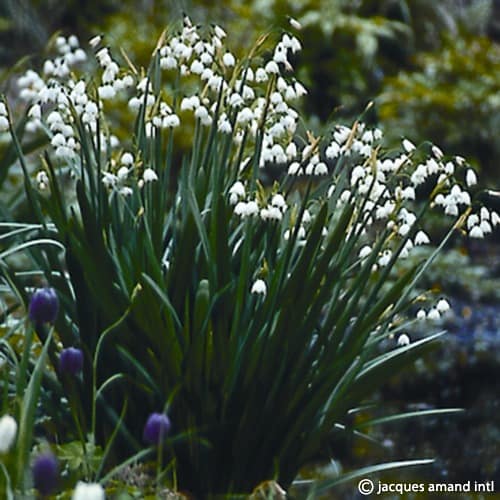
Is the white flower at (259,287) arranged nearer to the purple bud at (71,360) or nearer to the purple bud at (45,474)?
the purple bud at (71,360)

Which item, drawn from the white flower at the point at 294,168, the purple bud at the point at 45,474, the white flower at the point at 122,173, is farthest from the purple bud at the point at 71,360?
the white flower at the point at 294,168

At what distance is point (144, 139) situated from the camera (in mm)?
3248

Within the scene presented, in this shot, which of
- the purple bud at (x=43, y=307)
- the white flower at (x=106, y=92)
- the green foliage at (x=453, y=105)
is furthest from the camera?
the green foliage at (x=453, y=105)

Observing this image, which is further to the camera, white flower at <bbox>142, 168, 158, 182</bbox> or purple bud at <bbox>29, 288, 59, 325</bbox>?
white flower at <bbox>142, 168, 158, 182</bbox>

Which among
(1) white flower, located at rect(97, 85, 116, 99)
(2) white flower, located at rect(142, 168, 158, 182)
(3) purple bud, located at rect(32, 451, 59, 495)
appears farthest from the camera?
(1) white flower, located at rect(97, 85, 116, 99)

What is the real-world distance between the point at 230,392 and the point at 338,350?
320mm

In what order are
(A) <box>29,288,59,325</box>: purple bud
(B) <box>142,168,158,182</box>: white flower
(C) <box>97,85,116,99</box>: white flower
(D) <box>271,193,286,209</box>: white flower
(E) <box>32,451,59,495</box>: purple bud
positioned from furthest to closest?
(C) <box>97,85,116,99</box>: white flower < (B) <box>142,168,158,182</box>: white flower < (D) <box>271,193,286,209</box>: white flower < (A) <box>29,288,59,325</box>: purple bud < (E) <box>32,451,59,495</box>: purple bud

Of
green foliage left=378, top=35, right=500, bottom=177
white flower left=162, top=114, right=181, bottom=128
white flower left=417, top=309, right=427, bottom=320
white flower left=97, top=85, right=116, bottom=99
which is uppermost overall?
white flower left=97, top=85, right=116, bottom=99

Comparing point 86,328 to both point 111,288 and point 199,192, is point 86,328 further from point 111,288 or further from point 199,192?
point 199,192

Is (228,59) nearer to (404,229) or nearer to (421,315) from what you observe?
(404,229)

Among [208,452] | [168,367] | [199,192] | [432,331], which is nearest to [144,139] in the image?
[199,192]

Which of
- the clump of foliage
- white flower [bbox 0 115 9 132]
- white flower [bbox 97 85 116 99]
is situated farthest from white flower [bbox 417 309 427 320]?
white flower [bbox 0 115 9 132]

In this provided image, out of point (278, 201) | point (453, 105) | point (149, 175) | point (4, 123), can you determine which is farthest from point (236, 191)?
point (453, 105)

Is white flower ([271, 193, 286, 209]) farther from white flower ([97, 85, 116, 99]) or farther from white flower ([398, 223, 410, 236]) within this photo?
white flower ([97, 85, 116, 99])
